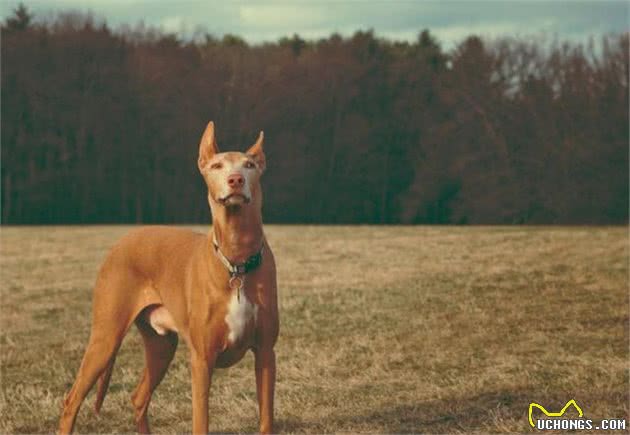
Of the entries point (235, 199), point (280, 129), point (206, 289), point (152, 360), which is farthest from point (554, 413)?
point (280, 129)

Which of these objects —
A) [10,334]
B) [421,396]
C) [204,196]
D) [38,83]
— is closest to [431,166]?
[204,196]

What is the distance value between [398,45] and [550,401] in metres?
45.7

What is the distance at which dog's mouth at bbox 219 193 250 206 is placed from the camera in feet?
20.0

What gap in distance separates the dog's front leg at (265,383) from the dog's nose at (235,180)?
127 centimetres

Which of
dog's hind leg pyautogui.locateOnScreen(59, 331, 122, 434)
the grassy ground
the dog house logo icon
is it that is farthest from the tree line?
dog's hind leg pyautogui.locateOnScreen(59, 331, 122, 434)

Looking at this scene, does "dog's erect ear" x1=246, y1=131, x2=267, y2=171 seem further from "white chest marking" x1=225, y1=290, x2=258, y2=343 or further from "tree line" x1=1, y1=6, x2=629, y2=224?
"tree line" x1=1, y1=6, x2=629, y2=224

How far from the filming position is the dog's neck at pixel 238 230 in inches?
249

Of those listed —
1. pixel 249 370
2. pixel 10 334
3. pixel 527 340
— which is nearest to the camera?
pixel 249 370

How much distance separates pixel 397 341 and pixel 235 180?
7.91 meters

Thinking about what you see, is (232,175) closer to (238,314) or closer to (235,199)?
(235,199)

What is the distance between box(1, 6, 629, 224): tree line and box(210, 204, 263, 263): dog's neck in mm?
34343

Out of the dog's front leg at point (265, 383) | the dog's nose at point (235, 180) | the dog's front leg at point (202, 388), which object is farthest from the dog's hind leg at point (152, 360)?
the dog's nose at point (235, 180)

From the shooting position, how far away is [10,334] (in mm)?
15633

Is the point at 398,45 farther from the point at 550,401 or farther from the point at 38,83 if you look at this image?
the point at 550,401
